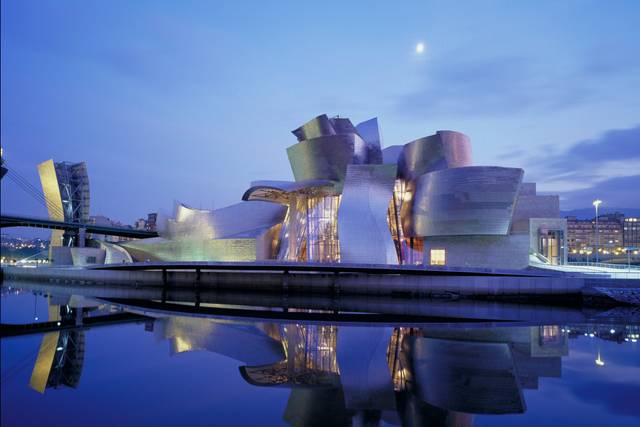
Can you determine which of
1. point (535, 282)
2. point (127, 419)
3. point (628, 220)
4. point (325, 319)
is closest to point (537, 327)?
point (325, 319)

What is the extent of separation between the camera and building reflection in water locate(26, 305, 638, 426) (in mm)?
7631

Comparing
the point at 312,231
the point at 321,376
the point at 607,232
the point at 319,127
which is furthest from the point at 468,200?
the point at 607,232

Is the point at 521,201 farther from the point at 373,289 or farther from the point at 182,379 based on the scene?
the point at 182,379

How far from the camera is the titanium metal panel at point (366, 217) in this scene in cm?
2675

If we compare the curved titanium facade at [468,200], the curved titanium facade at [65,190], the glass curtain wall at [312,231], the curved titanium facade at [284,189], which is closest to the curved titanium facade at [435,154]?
the curved titanium facade at [468,200]

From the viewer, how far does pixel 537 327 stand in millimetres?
16000

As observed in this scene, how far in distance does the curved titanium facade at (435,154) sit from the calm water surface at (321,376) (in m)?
16.8

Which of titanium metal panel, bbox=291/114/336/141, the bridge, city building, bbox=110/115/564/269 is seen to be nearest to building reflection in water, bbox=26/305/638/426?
city building, bbox=110/115/564/269

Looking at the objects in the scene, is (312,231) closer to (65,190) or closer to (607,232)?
(65,190)

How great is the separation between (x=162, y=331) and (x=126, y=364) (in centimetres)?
439

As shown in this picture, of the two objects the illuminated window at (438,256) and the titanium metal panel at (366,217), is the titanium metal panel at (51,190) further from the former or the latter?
the illuminated window at (438,256)

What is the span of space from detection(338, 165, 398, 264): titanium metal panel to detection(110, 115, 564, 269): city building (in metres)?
0.05

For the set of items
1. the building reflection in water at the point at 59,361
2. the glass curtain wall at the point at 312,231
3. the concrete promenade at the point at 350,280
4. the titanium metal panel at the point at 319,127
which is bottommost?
the building reflection in water at the point at 59,361

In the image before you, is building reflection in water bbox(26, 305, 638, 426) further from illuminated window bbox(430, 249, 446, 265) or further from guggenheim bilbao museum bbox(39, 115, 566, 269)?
illuminated window bbox(430, 249, 446, 265)
